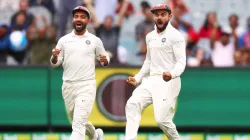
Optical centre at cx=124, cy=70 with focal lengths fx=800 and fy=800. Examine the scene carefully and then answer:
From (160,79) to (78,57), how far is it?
123 centimetres

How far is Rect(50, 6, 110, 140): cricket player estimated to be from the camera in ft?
37.5

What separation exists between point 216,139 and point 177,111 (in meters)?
0.84

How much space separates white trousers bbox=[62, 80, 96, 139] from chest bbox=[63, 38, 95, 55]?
0.43 metres

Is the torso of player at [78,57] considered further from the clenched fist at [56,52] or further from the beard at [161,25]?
the beard at [161,25]

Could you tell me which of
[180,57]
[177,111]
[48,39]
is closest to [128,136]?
[180,57]

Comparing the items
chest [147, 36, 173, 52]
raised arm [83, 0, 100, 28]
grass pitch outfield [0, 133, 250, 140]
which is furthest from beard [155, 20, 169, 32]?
raised arm [83, 0, 100, 28]

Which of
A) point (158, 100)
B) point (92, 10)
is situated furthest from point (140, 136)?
point (92, 10)

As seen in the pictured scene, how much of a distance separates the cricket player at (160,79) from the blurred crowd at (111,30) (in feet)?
13.8

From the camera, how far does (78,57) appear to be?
1148 centimetres

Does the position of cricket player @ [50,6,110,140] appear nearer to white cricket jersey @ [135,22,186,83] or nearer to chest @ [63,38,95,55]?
chest @ [63,38,95,55]

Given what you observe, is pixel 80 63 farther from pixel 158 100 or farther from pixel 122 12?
pixel 122 12

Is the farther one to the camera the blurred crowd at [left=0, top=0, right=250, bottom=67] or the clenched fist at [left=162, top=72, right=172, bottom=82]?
the blurred crowd at [left=0, top=0, right=250, bottom=67]

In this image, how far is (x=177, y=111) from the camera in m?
14.1

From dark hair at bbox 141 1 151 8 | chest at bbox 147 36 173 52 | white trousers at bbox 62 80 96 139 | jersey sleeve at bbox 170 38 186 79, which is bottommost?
white trousers at bbox 62 80 96 139
